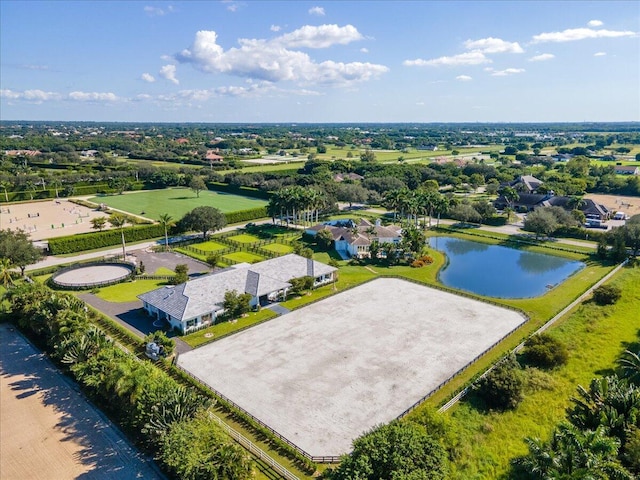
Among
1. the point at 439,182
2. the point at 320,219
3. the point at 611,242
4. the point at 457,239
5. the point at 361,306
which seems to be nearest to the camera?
the point at 361,306

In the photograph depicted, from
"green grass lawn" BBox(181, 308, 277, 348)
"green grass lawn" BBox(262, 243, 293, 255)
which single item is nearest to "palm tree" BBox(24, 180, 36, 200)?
"green grass lawn" BBox(262, 243, 293, 255)

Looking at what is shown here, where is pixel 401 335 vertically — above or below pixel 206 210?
below

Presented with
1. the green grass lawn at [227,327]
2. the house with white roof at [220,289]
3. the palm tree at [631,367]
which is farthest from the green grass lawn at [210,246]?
the palm tree at [631,367]

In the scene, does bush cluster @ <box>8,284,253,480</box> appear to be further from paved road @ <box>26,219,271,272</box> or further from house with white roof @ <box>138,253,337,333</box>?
paved road @ <box>26,219,271,272</box>

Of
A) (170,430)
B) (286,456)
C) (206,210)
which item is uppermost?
(206,210)

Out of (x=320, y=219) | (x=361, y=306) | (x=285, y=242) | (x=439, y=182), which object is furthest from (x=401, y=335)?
(x=439, y=182)

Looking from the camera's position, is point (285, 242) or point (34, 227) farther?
point (34, 227)

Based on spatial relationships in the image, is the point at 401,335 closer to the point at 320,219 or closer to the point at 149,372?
the point at 149,372

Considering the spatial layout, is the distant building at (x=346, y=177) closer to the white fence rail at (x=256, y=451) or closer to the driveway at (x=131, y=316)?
the driveway at (x=131, y=316)
